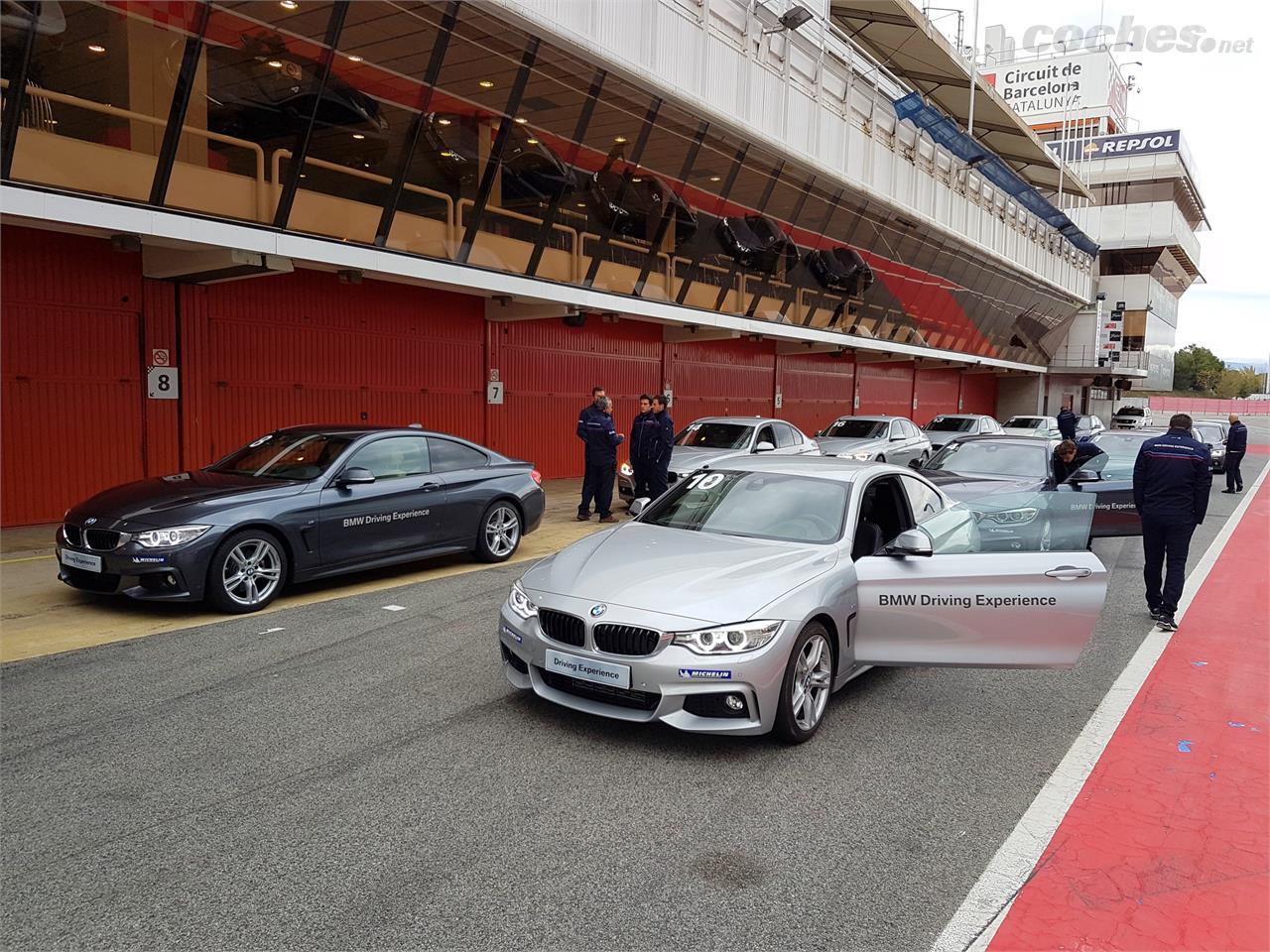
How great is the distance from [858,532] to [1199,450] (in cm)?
406

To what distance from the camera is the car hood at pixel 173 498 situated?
258 inches

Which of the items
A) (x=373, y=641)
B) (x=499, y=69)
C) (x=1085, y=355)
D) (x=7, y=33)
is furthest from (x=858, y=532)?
(x=1085, y=355)

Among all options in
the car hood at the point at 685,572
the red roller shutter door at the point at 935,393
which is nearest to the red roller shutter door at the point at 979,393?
the red roller shutter door at the point at 935,393

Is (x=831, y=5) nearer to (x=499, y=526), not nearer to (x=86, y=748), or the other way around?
(x=499, y=526)

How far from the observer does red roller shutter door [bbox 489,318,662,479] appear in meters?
16.9

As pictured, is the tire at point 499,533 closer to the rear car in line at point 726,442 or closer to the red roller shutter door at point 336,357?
the rear car in line at point 726,442

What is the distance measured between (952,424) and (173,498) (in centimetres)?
2273

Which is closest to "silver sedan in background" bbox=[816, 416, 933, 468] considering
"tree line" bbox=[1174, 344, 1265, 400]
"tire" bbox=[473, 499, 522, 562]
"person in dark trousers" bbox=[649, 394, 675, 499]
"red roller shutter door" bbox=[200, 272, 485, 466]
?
"person in dark trousers" bbox=[649, 394, 675, 499]

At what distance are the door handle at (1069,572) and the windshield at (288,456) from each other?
5.80m

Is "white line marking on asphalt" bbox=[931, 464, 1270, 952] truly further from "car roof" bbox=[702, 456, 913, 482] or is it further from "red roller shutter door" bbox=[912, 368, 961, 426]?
"red roller shutter door" bbox=[912, 368, 961, 426]

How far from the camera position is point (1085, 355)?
5150 centimetres

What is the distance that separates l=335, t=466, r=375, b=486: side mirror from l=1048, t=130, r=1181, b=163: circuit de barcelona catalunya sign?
61.4m

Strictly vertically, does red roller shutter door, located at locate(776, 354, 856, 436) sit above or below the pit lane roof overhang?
below

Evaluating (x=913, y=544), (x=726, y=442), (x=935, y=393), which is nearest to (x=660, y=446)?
(x=726, y=442)
